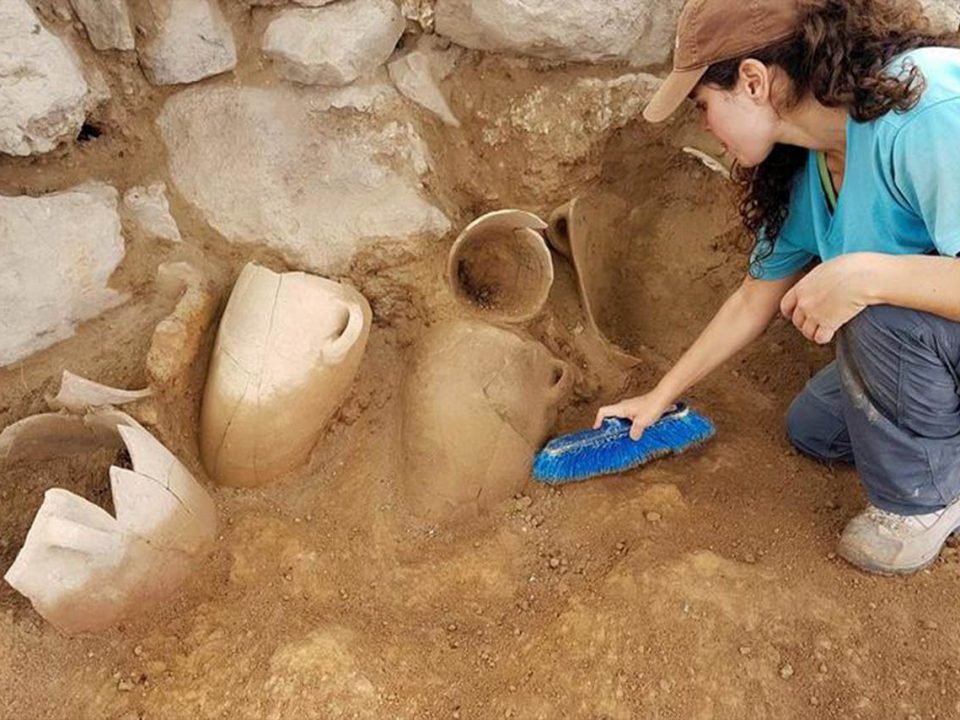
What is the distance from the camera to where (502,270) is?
204cm

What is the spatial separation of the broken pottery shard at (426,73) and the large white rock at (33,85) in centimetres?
63

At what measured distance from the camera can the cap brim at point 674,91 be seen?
4.64ft

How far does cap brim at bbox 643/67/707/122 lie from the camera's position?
141 cm

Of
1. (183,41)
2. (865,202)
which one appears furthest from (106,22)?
(865,202)

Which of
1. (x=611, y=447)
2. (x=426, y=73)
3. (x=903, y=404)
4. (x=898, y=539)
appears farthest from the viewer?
(x=426, y=73)

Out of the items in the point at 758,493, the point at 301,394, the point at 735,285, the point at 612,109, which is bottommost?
the point at 758,493

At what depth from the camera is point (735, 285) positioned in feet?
7.17

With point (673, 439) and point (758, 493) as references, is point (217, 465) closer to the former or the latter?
point (673, 439)

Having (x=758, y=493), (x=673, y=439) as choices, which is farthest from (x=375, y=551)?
(x=758, y=493)

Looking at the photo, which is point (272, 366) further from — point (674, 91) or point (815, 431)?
point (815, 431)

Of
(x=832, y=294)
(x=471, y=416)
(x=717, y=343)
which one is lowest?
(x=471, y=416)

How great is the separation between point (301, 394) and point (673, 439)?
2.46 ft

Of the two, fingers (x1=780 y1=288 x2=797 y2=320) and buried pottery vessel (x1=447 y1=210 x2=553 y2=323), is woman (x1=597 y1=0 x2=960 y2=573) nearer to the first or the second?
fingers (x1=780 y1=288 x2=797 y2=320)

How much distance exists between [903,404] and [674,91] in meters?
0.63
